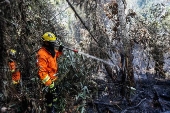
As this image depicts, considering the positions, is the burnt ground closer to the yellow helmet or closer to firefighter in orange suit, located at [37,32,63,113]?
firefighter in orange suit, located at [37,32,63,113]

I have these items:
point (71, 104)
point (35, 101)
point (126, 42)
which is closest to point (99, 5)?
point (126, 42)

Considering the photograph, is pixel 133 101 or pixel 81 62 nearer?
pixel 81 62

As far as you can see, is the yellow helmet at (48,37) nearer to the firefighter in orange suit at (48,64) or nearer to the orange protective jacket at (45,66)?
the firefighter in orange suit at (48,64)

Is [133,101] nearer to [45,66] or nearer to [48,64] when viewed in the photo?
[48,64]

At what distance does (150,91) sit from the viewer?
1124cm

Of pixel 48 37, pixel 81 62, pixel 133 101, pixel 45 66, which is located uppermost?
pixel 48 37

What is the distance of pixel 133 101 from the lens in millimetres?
9883

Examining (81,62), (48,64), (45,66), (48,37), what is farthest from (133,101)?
(48,37)

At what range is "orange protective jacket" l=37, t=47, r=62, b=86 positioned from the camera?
6.65 meters

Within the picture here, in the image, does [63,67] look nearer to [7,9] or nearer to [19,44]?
[19,44]

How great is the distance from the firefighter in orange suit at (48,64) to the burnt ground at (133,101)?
1921 millimetres

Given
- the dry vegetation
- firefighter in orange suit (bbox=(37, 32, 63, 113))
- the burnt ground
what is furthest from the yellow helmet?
the burnt ground

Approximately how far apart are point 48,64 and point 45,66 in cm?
17

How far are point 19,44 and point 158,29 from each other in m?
12.4
